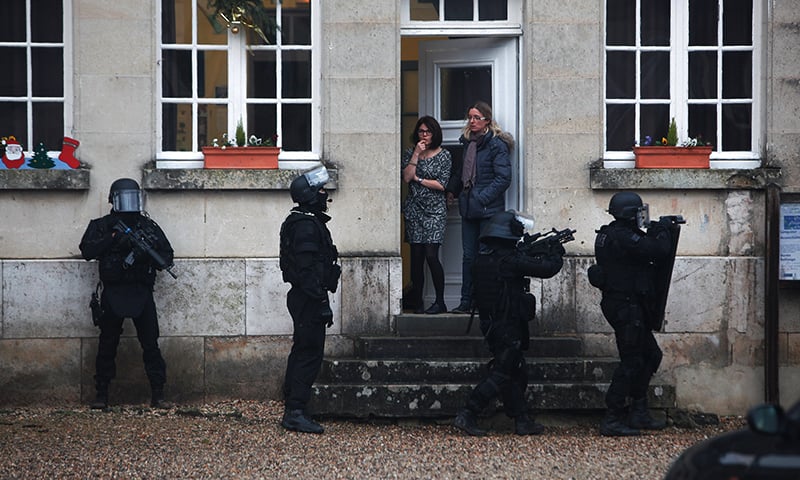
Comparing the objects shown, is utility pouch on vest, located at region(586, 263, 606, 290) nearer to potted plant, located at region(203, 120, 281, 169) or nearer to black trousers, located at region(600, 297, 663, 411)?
black trousers, located at region(600, 297, 663, 411)

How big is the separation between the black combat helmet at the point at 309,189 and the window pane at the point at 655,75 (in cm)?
349

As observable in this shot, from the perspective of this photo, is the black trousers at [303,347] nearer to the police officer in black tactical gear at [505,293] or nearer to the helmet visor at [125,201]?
the police officer in black tactical gear at [505,293]

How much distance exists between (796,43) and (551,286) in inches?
124

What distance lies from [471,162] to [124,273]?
327cm

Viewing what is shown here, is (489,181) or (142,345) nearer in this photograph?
(142,345)

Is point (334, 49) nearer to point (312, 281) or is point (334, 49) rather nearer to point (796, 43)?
point (312, 281)

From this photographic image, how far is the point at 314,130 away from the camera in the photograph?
10.8 meters

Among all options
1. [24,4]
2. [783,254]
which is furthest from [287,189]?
[783,254]

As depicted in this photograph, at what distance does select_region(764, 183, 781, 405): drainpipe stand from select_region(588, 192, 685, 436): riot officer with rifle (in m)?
1.52

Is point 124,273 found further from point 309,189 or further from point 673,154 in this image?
point 673,154

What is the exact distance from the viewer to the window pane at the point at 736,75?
11039 millimetres

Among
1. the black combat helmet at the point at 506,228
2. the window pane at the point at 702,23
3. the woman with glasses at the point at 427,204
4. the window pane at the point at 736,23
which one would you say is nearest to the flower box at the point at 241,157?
the woman with glasses at the point at 427,204

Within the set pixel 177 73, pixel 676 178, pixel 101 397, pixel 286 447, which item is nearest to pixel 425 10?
pixel 177 73

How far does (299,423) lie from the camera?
938 cm
